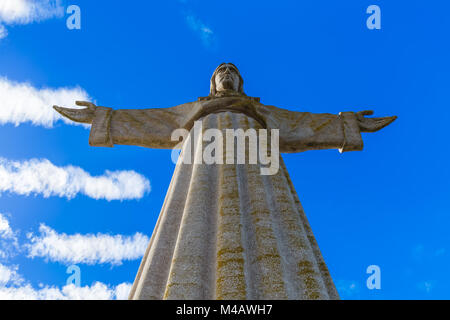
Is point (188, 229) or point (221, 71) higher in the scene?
point (221, 71)

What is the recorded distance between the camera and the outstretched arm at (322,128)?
6.39 m

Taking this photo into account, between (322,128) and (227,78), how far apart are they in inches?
80.6

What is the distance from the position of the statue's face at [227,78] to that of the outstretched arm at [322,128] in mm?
995

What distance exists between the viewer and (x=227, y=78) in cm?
746

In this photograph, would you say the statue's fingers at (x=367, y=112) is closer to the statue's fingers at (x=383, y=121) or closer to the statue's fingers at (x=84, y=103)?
the statue's fingers at (x=383, y=121)

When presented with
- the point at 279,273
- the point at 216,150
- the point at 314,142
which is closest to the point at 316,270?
the point at 279,273

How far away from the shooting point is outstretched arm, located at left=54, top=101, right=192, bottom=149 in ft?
20.5

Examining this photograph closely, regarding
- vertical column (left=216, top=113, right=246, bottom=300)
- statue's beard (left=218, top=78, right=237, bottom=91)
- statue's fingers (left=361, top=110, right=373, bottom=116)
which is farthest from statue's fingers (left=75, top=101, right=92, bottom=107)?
statue's fingers (left=361, top=110, right=373, bottom=116)

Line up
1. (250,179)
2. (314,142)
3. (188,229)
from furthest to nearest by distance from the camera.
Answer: (314,142) → (250,179) → (188,229)

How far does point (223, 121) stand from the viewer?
5.53 m

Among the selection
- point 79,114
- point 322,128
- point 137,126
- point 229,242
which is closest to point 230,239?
point 229,242

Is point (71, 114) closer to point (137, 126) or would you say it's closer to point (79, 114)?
point (79, 114)
